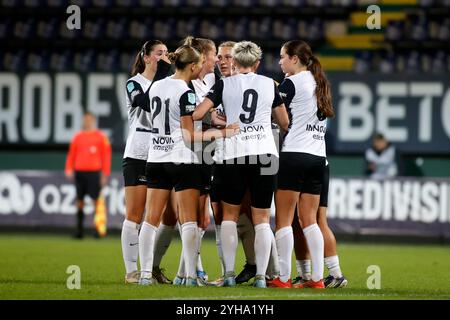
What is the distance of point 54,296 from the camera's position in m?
8.57

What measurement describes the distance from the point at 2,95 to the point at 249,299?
43.3 feet

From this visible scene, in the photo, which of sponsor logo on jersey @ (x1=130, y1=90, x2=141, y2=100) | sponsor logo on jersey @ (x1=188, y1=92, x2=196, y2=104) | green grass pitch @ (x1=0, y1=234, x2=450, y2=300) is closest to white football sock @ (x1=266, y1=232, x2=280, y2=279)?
green grass pitch @ (x1=0, y1=234, x2=450, y2=300)

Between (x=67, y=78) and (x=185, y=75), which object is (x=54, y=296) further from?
(x=67, y=78)

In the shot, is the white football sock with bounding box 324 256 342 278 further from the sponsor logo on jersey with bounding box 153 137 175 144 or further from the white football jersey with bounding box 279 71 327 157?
the sponsor logo on jersey with bounding box 153 137 175 144

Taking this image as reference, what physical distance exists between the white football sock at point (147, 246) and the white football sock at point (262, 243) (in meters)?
0.91

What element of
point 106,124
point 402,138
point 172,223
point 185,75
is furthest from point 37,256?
point 402,138

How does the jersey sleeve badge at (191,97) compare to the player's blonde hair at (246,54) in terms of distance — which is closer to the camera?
the jersey sleeve badge at (191,97)

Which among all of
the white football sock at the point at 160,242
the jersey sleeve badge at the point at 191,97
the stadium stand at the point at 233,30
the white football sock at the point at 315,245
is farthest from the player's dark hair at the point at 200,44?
the stadium stand at the point at 233,30

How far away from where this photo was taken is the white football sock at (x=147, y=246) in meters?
9.34

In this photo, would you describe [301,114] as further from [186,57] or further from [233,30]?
[233,30]

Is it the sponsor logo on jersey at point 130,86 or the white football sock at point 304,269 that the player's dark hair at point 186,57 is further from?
the white football sock at point 304,269

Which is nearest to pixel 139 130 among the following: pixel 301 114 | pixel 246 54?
pixel 246 54

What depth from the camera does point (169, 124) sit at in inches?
364

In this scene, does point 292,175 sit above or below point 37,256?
above
